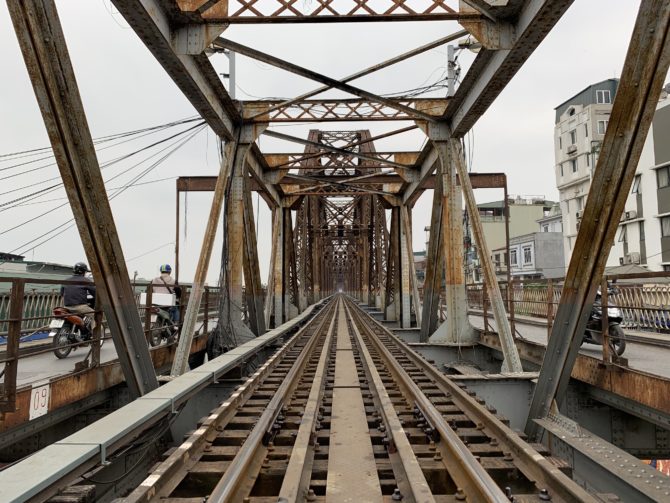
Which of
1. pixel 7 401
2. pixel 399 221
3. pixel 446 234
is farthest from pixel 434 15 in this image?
pixel 399 221

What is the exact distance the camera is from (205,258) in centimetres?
877

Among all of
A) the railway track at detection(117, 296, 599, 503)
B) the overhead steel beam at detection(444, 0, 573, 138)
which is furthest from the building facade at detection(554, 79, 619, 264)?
the railway track at detection(117, 296, 599, 503)

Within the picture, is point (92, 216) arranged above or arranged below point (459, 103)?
below

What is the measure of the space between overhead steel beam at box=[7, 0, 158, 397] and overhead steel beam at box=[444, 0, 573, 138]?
571cm

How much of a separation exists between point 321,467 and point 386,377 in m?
3.84

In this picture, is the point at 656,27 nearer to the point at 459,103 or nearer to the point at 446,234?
the point at 459,103

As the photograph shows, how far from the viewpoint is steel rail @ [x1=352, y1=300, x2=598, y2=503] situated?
289 cm

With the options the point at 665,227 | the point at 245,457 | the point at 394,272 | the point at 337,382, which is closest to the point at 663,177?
the point at 665,227

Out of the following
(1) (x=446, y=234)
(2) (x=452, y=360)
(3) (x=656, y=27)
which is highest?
(3) (x=656, y=27)

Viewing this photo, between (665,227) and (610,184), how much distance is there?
32306mm

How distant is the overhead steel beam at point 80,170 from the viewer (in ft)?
13.6

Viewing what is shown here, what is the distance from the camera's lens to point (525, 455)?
11.8 ft

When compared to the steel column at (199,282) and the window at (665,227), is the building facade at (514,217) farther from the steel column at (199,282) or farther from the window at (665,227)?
the steel column at (199,282)

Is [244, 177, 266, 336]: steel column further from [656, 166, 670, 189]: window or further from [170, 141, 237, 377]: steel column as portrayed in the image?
[656, 166, 670, 189]: window
